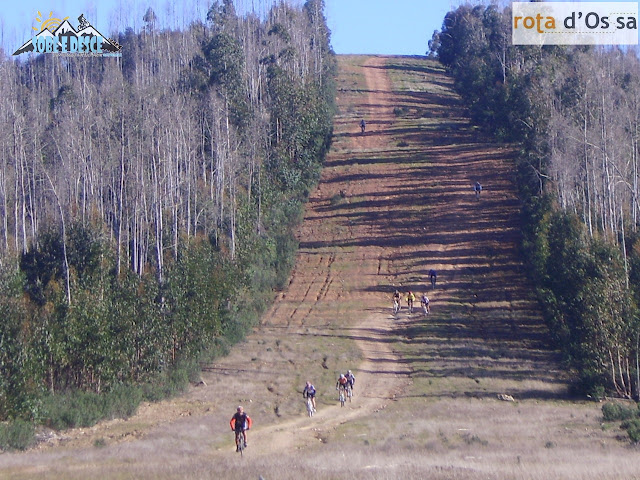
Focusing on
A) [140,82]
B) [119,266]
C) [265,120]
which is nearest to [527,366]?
[119,266]

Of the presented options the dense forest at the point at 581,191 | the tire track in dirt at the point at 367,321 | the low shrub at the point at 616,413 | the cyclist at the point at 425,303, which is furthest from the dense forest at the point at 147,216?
the low shrub at the point at 616,413

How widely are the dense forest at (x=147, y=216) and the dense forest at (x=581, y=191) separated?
591 inches

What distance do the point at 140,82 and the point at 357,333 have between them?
3905cm

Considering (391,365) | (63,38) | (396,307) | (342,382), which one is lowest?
(391,365)

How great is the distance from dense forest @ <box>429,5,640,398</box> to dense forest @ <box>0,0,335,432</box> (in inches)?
591

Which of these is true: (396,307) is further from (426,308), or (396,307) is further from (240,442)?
(240,442)

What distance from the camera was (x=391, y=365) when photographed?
3644 cm

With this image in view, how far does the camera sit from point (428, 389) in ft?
105

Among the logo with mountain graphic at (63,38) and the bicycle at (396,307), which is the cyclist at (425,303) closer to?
the bicycle at (396,307)

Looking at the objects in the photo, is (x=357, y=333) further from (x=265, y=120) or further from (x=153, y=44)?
(x=153, y=44)

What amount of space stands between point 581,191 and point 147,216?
77.5 ft

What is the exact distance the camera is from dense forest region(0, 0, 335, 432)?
3127 centimetres

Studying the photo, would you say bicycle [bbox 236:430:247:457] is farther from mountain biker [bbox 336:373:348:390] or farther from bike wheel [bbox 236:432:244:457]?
mountain biker [bbox 336:373:348:390]

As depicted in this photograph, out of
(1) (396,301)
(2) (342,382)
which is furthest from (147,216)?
(2) (342,382)
